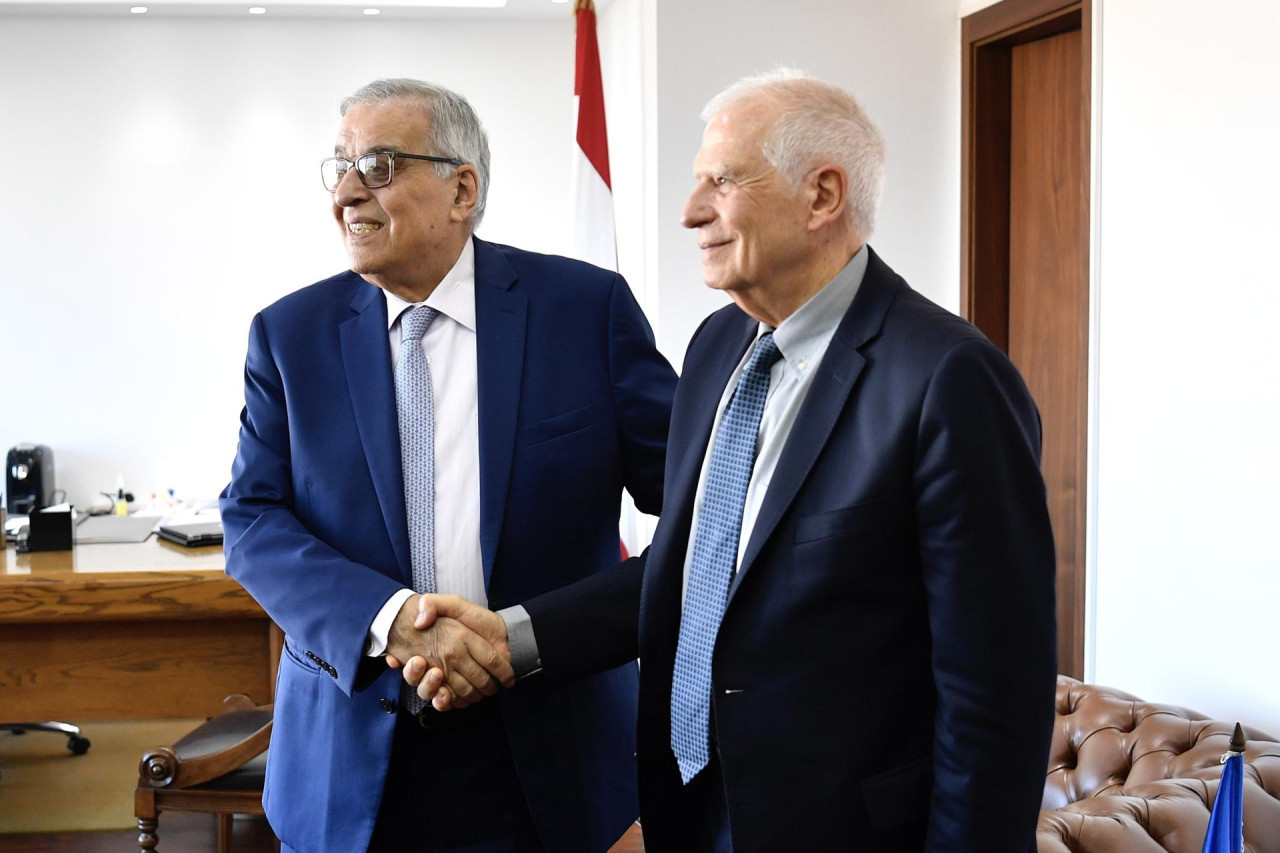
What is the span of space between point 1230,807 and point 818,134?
122 centimetres

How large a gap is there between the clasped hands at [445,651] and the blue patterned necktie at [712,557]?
0.27 m

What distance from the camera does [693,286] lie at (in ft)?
13.9

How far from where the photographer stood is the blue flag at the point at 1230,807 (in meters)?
1.77

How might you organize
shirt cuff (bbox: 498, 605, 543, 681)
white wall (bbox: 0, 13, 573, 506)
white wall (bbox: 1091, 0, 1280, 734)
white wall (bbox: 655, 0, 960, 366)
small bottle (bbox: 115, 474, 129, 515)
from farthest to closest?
white wall (bbox: 0, 13, 573, 506)
small bottle (bbox: 115, 474, 129, 515)
white wall (bbox: 655, 0, 960, 366)
white wall (bbox: 1091, 0, 1280, 734)
shirt cuff (bbox: 498, 605, 543, 681)

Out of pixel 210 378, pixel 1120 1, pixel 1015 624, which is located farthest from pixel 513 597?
pixel 210 378

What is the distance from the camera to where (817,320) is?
1444 millimetres

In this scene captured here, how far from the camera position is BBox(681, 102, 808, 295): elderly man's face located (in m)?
1.42

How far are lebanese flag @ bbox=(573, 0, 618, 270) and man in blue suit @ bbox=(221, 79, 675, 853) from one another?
9.07 feet

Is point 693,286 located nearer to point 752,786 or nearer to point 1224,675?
point 1224,675

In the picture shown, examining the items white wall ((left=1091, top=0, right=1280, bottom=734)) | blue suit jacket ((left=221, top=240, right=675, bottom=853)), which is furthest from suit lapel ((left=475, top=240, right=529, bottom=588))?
white wall ((left=1091, top=0, right=1280, bottom=734))

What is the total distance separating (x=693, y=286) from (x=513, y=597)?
105 inches

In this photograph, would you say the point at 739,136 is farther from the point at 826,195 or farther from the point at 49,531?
the point at 49,531

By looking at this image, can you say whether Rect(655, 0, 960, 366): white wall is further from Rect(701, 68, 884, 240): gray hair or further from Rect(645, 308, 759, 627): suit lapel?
Rect(701, 68, 884, 240): gray hair

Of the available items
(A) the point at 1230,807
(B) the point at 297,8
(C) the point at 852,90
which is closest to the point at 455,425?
(A) the point at 1230,807
